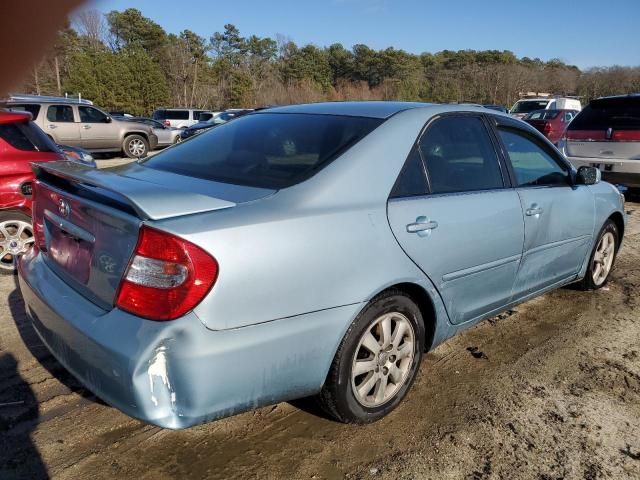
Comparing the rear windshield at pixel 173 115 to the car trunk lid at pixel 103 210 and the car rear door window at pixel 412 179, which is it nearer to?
the car trunk lid at pixel 103 210

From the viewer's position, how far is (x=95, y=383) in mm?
2164

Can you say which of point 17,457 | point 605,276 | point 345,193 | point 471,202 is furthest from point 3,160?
point 605,276

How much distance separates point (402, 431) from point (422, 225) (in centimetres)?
102

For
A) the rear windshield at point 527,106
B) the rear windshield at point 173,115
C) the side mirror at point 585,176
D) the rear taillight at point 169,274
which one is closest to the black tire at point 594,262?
the side mirror at point 585,176

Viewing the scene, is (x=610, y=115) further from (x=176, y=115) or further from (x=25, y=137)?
(x=176, y=115)

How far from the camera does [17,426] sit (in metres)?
2.59

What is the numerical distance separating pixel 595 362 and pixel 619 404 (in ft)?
1.71

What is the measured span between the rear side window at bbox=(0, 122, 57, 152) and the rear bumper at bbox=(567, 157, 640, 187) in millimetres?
7299

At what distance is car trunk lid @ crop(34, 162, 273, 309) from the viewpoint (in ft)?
6.84

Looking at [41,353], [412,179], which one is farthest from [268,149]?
[41,353]

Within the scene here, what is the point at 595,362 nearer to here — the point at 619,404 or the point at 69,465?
the point at 619,404

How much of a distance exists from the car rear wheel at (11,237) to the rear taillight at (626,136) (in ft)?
26.5

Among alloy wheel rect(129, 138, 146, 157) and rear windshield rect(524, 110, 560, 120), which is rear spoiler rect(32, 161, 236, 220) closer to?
alloy wheel rect(129, 138, 146, 157)

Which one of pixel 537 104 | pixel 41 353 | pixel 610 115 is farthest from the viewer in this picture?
pixel 537 104
